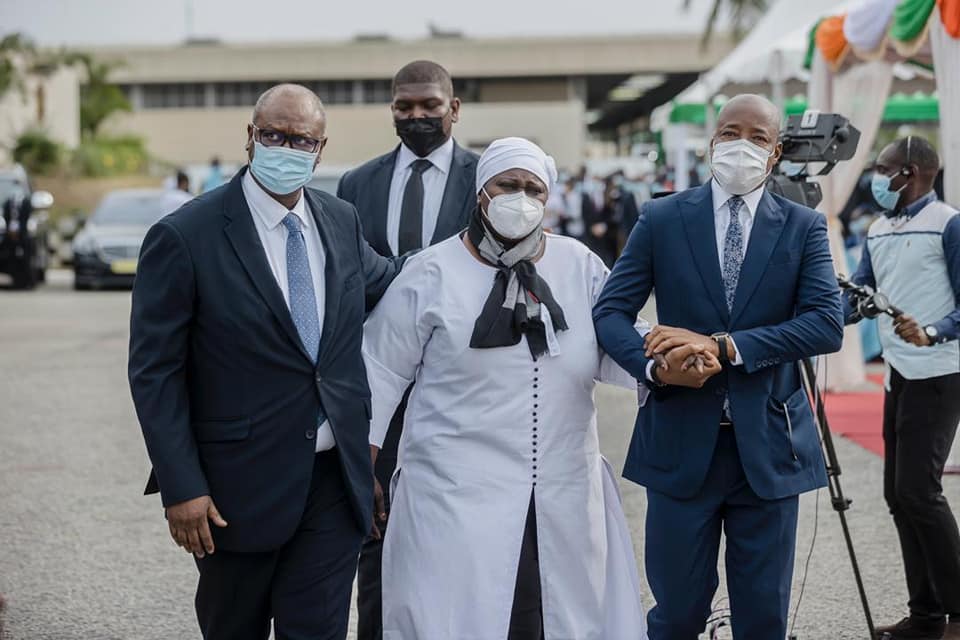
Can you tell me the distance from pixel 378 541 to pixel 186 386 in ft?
4.37

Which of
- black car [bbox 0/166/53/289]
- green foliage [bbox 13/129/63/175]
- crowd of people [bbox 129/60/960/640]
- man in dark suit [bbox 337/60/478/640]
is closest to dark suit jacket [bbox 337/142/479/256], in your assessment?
man in dark suit [bbox 337/60/478/640]

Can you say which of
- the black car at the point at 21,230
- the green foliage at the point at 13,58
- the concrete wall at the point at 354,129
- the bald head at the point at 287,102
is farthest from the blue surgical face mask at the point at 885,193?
the concrete wall at the point at 354,129

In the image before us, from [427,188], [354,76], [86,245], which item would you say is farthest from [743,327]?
[354,76]

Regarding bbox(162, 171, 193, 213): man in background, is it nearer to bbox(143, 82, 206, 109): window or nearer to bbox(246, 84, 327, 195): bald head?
bbox(246, 84, 327, 195): bald head

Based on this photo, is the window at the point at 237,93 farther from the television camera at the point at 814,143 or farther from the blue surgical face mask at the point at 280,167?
the blue surgical face mask at the point at 280,167

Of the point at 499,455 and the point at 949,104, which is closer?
the point at 499,455

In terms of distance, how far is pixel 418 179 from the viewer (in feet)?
17.7

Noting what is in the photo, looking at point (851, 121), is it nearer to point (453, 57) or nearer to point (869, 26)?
point (869, 26)

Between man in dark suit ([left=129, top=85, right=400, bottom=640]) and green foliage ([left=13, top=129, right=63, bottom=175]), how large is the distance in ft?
131

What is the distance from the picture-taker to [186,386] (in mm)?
3834

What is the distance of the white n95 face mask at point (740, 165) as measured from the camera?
4.29 m

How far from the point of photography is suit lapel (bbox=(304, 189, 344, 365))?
3.95 metres

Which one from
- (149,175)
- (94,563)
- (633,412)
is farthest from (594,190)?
(149,175)

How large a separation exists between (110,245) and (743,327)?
19863 millimetres
